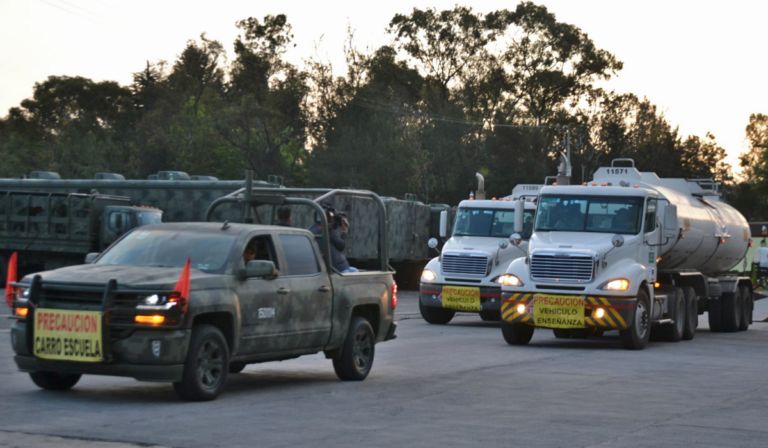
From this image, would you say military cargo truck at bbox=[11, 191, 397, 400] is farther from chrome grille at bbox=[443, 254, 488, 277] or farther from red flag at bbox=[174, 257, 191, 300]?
chrome grille at bbox=[443, 254, 488, 277]

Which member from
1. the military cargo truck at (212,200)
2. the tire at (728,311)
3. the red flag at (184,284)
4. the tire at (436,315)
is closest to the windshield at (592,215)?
the tire at (436,315)

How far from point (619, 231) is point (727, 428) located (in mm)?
11862

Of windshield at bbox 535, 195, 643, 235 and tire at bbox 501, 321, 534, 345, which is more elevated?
windshield at bbox 535, 195, 643, 235

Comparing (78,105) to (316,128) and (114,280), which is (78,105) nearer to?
(316,128)

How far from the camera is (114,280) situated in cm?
1290

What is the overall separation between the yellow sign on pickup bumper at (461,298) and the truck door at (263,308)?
48.8ft

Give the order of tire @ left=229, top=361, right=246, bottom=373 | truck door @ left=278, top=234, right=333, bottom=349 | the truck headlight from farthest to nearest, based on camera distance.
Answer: the truck headlight → tire @ left=229, top=361, right=246, bottom=373 → truck door @ left=278, top=234, right=333, bottom=349

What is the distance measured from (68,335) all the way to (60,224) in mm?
27243

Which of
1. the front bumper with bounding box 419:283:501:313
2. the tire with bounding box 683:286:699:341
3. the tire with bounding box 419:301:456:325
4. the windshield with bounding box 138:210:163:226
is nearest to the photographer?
the tire with bounding box 683:286:699:341

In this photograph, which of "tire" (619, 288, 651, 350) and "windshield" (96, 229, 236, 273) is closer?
"windshield" (96, 229, 236, 273)

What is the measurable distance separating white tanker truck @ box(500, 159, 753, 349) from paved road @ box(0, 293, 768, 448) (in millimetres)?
2327

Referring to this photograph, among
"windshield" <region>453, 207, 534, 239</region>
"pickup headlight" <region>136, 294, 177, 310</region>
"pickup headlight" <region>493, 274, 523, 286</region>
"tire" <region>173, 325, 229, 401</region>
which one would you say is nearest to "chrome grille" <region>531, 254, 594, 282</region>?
"pickup headlight" <region>493, 274, 523, 286</region>

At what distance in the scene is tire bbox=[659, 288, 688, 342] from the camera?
26.4m

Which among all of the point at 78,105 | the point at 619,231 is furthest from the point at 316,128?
the point at 619,231
